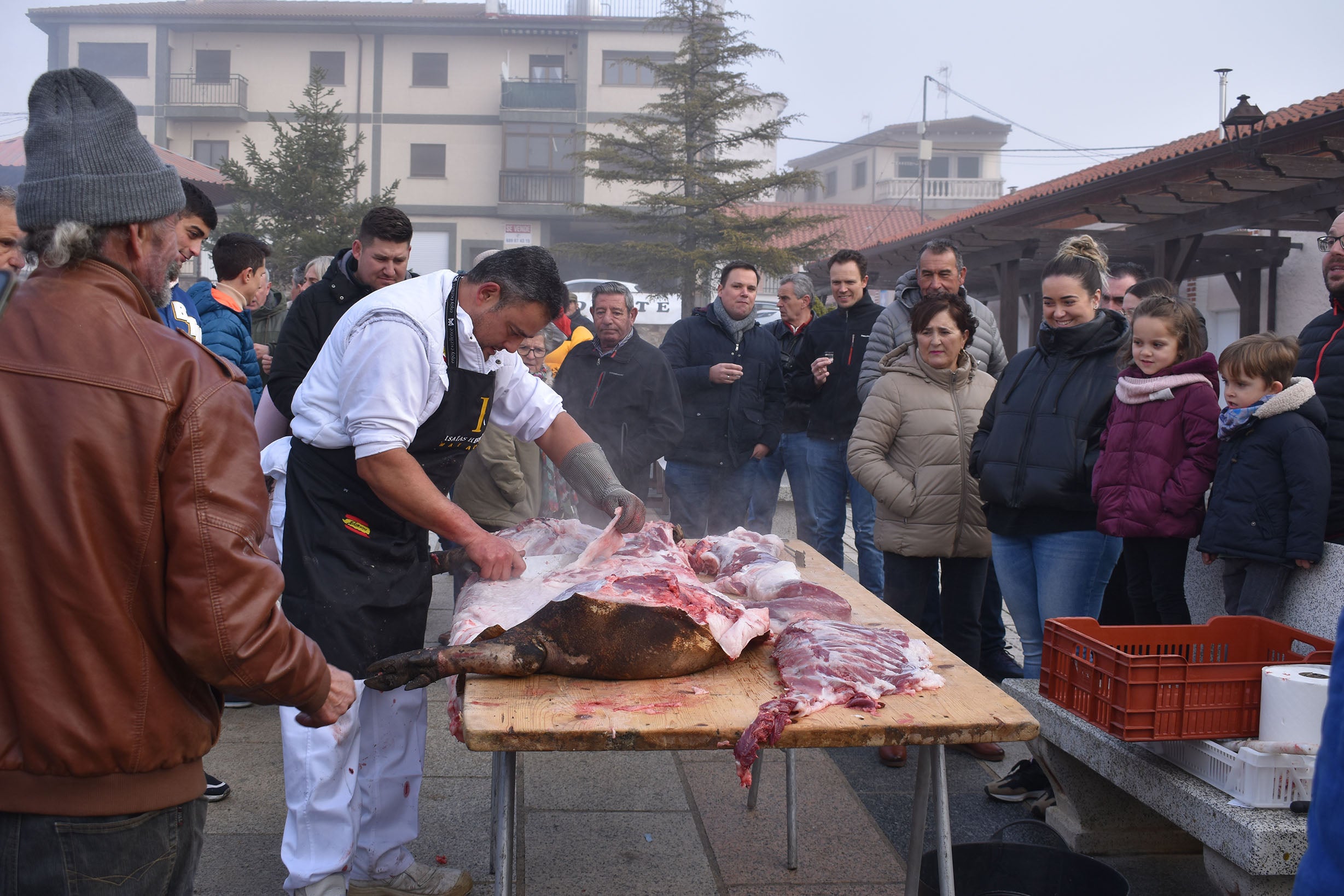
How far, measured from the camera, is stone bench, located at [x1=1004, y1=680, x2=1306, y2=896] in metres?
2.62

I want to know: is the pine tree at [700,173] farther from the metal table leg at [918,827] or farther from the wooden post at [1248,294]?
the metal table leg at [918,827]

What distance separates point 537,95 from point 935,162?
2110 cm

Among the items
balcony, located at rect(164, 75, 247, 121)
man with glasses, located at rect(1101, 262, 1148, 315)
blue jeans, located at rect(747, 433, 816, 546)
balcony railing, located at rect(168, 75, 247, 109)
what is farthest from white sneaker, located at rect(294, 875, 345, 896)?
balcony railing, located at rect(168, 75, 247, 109)

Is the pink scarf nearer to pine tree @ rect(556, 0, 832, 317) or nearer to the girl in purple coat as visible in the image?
the girl in purple coat

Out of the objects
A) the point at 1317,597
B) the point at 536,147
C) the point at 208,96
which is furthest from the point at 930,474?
the point at 208,96

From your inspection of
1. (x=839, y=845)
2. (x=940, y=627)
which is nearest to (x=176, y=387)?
(x=839, y=845)

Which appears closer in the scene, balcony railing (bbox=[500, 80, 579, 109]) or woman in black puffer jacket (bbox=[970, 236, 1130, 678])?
woman in black puffer jacket (bbox=[970, 236, 1130, 678])

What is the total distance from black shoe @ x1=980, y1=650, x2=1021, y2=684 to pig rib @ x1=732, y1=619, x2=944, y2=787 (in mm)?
2509

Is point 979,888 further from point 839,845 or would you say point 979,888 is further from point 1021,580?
point 1021,580

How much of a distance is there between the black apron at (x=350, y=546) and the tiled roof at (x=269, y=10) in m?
34.6

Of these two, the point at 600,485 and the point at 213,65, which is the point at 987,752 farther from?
the point at 213,65

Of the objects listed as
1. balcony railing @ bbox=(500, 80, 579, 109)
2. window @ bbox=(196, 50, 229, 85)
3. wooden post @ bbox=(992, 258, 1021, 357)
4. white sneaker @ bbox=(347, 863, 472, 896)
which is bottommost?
white sneaker @ bbox=(347, 863, 472, 896)

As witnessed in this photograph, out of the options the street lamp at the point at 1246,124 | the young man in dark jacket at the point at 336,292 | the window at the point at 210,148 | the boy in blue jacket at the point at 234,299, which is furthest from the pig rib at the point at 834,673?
the window at the point at 210,148

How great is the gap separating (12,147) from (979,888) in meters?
19.1
